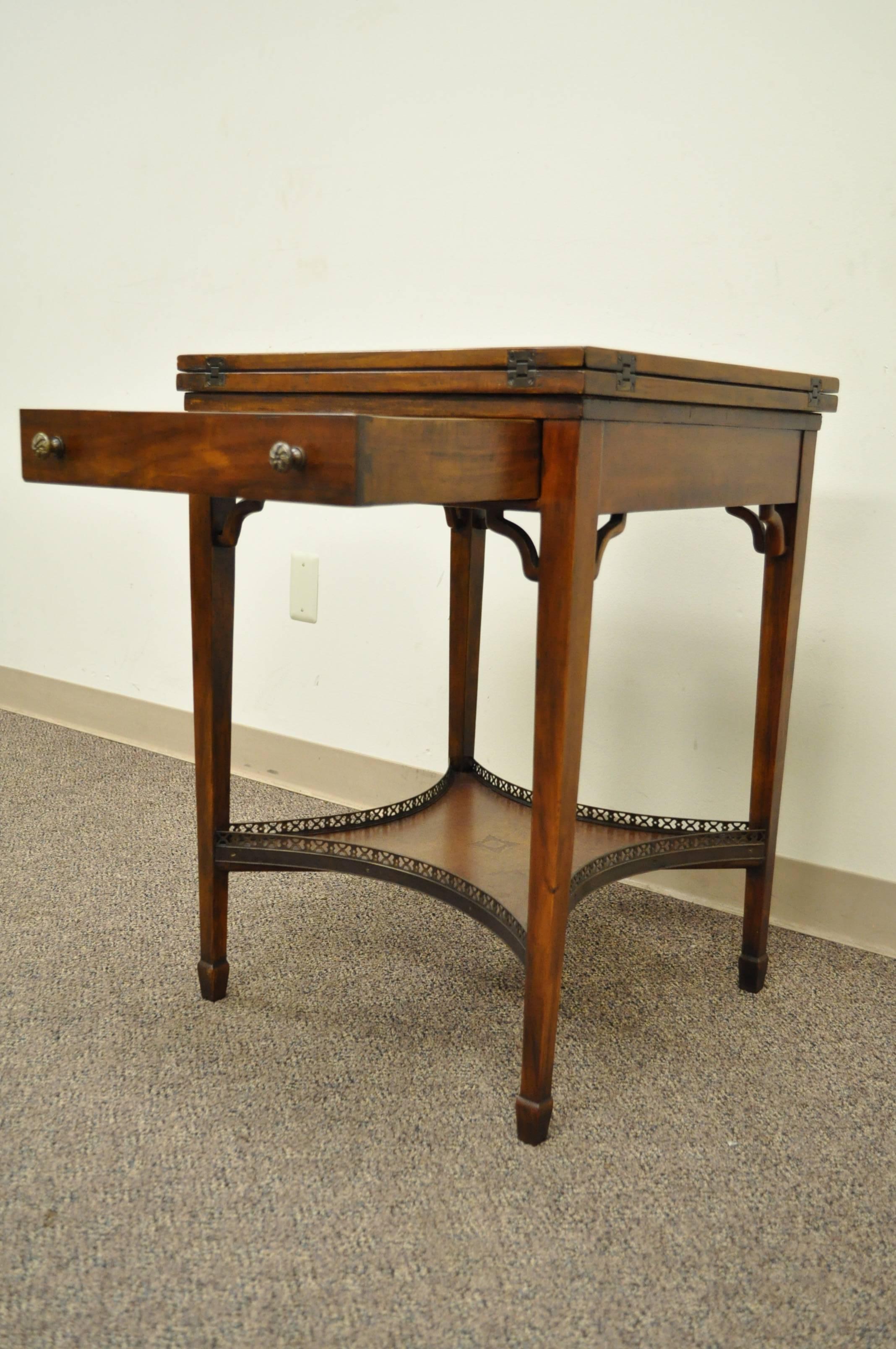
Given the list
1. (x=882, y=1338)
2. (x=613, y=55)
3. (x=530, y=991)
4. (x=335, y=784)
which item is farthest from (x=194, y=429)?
(x=335, y=784)

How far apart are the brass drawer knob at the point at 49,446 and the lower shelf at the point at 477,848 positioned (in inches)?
17.0

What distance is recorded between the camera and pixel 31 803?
1.72 metres

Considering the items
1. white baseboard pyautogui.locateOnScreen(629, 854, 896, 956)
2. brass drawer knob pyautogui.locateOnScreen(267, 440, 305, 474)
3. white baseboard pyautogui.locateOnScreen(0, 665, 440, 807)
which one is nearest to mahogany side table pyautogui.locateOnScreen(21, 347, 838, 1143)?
brass drawer knob pyautogui.locateOnScreen(267, 440, 305, 474)

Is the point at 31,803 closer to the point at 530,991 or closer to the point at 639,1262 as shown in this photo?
the point at 530,991

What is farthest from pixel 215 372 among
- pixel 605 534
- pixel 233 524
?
pixel 605 534

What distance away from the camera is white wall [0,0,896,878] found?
128 cm

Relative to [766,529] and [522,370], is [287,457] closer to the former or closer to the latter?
[522,370]

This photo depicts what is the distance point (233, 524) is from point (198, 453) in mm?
244

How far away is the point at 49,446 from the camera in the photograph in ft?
2.87

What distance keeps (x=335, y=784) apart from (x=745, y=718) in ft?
2.36

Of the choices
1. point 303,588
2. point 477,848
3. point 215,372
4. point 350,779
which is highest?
point 215,372

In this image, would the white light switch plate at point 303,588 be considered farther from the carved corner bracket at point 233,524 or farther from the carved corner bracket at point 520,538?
the carved corner bracket at point 520,538

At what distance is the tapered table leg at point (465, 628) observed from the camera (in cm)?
131

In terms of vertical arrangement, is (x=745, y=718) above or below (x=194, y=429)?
below
